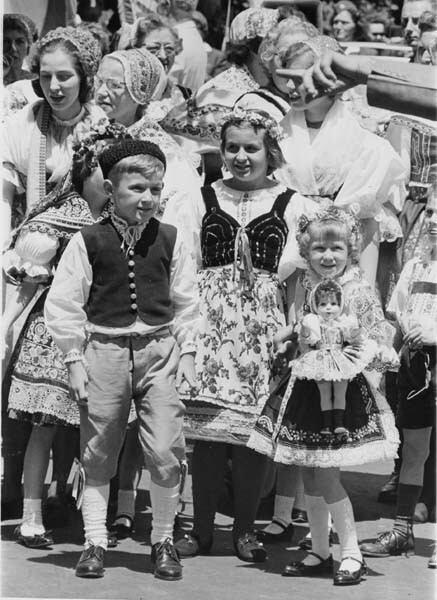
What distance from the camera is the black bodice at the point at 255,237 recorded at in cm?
576

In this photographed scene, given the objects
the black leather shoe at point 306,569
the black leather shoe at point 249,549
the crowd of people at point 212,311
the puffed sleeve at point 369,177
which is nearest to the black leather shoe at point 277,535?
the crowd of people at point 212,311

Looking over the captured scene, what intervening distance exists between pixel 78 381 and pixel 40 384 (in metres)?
0.60

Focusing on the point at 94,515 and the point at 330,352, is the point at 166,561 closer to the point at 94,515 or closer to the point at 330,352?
the point at 94,515

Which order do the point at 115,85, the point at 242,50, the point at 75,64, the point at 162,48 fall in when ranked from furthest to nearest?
the point at 162,48
the point at 242,50
the point at 115,85
the point at 75,64

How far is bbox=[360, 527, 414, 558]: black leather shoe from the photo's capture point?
5.73 metres

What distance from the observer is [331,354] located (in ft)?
17.3

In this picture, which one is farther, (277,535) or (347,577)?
(277,535)

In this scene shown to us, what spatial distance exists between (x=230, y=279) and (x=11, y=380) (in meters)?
1.06

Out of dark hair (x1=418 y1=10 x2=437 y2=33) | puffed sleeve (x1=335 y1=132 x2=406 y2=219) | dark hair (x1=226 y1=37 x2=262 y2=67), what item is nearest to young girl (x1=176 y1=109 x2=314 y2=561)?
puffed sleeve (x1=335 y1=132 x2=406 y2=219)

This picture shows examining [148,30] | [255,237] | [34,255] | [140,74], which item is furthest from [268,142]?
[148,30]

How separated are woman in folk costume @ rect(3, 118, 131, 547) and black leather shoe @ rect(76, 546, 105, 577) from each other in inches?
18.5

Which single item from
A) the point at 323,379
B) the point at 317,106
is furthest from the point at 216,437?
the point at 317,106

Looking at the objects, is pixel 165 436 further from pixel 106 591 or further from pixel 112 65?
pixel 112 65

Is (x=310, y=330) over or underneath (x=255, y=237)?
underneath
